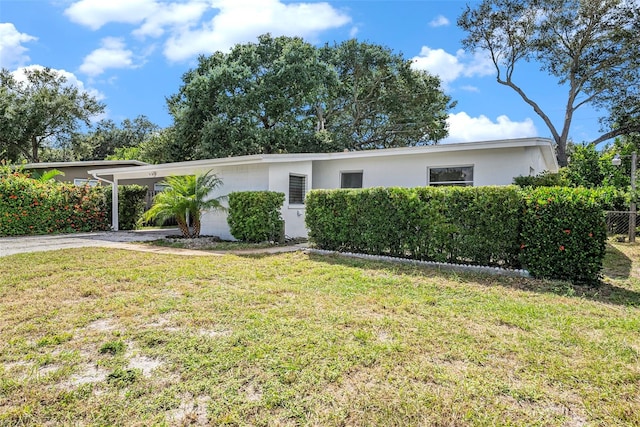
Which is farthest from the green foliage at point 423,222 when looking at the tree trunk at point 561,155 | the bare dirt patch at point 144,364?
the tree trunk at point 561,155

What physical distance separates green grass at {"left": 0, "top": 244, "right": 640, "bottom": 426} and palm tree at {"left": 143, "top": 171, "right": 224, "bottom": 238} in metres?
4.89

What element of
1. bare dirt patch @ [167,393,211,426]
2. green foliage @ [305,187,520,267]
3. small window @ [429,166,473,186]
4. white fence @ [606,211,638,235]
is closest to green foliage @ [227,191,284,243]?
green foliage @ [305,187,520,267]

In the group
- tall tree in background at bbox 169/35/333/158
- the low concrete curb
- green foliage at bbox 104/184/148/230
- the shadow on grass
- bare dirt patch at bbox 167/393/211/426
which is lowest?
bare dirt patch at bbox 167/393/211/426

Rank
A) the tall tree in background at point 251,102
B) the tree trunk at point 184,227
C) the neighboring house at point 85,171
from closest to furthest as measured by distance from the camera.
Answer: the tree trunk at point 184,227
the neighboring house at point 85,171
the tall tree in background at point 251,102

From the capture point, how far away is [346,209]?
8.63m

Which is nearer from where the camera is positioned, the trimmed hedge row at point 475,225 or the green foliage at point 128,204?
the trimmed hedge row at point 475,225

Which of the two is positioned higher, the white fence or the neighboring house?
the neighboring house

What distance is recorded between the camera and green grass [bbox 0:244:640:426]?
8.34 feet

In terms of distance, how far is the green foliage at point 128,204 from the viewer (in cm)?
1598

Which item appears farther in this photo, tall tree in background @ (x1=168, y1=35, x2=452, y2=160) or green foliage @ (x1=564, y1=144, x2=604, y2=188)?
tall tree in background @ (x1=168, y1=35, x2=452, y2=160)

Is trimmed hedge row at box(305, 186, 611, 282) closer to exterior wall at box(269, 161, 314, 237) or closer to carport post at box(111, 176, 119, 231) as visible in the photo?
exterior wall at box(269, 161, 314, 237)

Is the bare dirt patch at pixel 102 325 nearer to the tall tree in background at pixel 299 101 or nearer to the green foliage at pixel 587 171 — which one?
the tall tree in background at pixel 299 101

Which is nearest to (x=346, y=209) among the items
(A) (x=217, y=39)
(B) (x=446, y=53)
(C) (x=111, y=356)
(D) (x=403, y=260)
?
A: (D) (x=403, y=260)

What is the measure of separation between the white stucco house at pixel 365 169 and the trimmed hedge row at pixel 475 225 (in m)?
2.96
